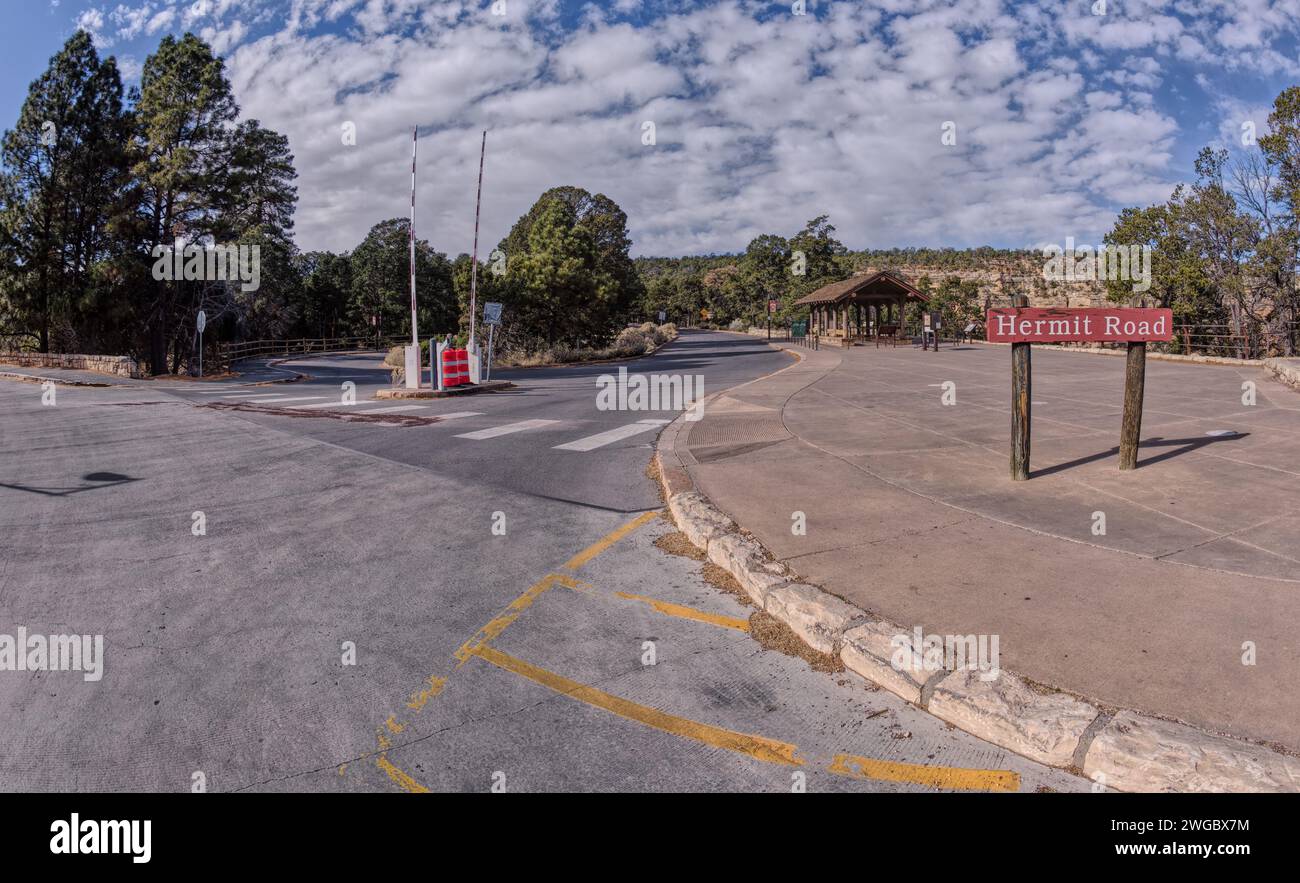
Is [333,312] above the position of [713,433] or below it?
above

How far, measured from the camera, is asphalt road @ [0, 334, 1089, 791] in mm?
3039

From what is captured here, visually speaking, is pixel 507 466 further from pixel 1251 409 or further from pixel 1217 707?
pixel 1251 409

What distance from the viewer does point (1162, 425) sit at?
10.3 m

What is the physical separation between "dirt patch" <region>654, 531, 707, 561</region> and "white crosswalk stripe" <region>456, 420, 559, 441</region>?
5967 mm

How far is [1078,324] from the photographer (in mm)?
7500

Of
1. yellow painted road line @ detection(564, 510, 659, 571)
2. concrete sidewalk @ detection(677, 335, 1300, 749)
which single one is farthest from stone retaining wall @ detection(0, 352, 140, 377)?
yellow painted road line @ detection(564, 510, 659, 571)

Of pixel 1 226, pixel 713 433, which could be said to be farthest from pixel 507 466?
pixel 1 226

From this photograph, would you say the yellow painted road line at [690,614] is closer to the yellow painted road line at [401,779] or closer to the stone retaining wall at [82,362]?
the yellow painted road line at [401,779]

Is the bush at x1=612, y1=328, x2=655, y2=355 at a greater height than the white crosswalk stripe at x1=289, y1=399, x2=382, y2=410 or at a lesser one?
greater

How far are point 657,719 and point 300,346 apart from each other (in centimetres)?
6108

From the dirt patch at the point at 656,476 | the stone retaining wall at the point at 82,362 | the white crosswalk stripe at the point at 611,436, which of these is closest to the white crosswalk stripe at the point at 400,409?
the white crosswalk stripe at the point at 611,436

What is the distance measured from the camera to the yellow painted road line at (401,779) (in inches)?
114

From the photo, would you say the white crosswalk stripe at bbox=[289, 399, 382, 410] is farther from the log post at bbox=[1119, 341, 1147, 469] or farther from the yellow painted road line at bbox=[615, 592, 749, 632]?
the log post at bbox=[1119, 341, 1147, 469]
